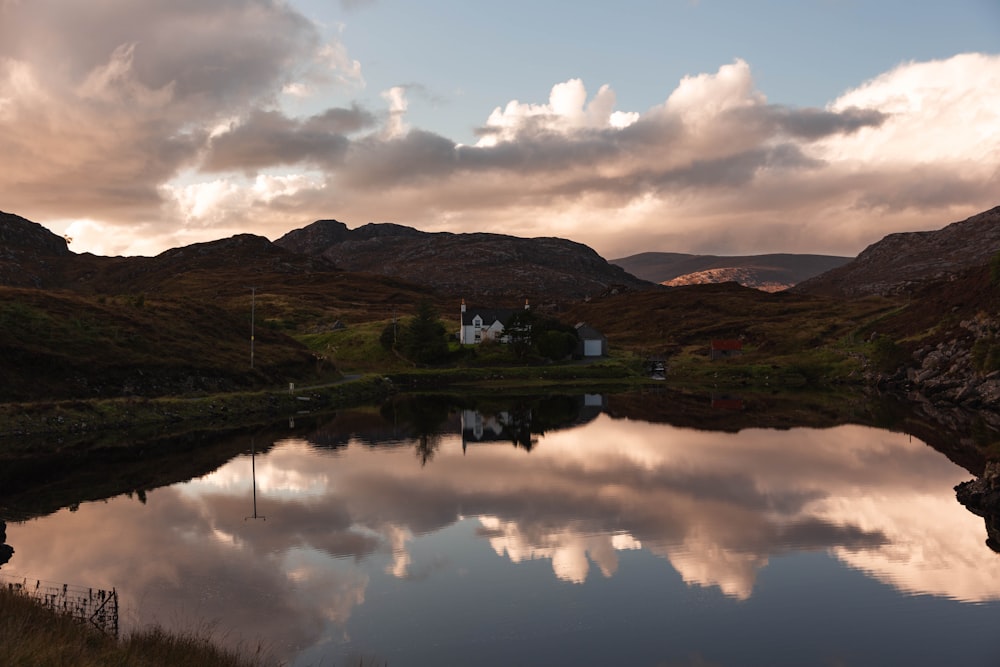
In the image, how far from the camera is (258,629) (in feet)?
72.9

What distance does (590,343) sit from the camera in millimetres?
135125

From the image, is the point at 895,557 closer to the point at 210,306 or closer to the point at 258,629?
the point at 258,629

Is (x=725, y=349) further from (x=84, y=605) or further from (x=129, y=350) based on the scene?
(x=84, y=605)

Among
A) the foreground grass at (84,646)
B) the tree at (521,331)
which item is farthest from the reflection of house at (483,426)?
the foreground grass at (84,646)

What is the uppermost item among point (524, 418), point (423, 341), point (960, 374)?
point (423, 341)

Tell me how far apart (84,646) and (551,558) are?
1783 cm

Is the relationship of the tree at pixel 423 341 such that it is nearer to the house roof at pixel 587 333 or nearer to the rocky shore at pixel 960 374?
the house roof at pixel 587 333

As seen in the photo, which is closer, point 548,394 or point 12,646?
point 12,646

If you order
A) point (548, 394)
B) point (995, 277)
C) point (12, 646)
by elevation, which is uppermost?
point (995, 277)

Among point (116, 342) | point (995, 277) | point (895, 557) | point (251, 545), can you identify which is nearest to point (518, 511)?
point (251, 545)

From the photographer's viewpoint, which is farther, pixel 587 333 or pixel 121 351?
pixel 587 333

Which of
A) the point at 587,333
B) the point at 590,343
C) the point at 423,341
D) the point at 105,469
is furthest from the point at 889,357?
the point at 105,469

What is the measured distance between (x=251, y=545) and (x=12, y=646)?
57.7ft

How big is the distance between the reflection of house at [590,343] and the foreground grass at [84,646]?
116m
